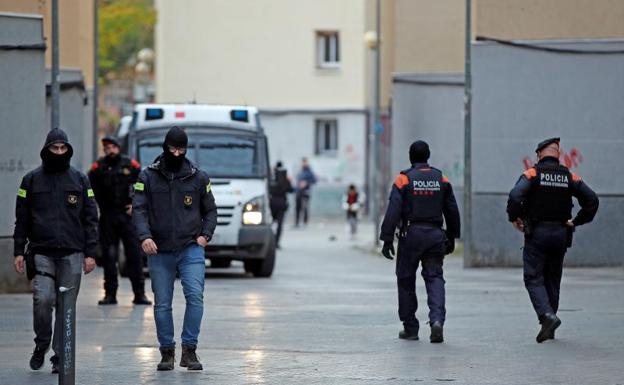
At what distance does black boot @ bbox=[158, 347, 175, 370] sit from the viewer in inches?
499

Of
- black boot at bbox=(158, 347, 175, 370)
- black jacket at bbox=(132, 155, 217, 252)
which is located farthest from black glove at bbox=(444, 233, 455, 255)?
black boot at bbox=(158, 347, 175, 370)

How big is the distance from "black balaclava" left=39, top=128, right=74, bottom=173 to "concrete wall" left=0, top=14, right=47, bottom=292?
7.34m

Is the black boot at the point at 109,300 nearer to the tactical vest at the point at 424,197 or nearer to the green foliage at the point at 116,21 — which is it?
the tactical vest at the point at 424,197

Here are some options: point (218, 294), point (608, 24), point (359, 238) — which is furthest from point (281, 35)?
point (218, 294)

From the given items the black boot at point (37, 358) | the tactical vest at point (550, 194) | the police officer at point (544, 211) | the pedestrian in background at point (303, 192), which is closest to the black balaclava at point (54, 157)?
the black boot at point (37, 358)

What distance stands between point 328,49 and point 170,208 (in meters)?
46.2

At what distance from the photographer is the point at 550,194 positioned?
14.8 m

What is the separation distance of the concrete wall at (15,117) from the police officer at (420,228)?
6472 mm

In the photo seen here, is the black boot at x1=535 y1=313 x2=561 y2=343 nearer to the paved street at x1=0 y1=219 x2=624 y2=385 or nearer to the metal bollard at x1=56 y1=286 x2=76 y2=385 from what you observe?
the paved street at x1=0 y1=219 x2=624 y2=385

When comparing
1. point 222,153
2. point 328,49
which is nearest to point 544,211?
point 222,153

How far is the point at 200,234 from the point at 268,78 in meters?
45.6

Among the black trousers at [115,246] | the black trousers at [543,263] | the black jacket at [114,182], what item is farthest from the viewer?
the black jacket at [114,182]

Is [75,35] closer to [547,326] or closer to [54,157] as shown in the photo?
Result: [547,326]

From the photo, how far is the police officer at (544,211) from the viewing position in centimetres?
1483
